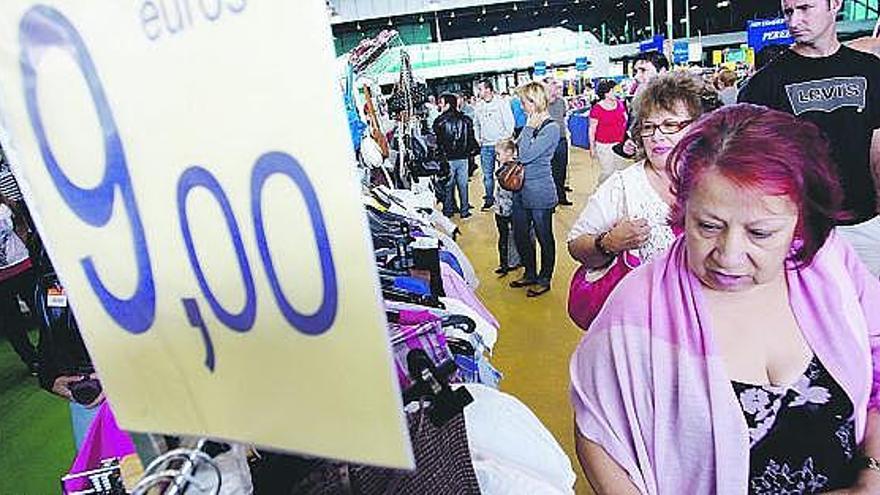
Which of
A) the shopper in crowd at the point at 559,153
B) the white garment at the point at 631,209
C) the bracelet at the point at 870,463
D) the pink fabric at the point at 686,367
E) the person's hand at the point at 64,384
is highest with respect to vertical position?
the white garment at the point at 631,209

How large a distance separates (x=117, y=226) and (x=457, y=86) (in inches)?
1087

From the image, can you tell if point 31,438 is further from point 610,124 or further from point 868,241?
point 610,124

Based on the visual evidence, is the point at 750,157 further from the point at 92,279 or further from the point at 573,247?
the point at 92,279

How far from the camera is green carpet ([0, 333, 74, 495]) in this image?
298 cm

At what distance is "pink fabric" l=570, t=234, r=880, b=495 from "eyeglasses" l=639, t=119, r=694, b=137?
291mm

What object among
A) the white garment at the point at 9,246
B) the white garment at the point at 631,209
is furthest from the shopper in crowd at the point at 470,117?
the white garment at the point at 631,209

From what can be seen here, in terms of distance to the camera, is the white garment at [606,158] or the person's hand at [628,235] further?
the white garment at [606,158]

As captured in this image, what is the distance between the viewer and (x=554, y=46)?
26.0 meters

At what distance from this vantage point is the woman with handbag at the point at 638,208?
4.24ft

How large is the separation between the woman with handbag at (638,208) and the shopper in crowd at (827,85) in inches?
10.2

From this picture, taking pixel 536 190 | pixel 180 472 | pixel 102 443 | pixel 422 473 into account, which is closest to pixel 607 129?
pixel 536 190

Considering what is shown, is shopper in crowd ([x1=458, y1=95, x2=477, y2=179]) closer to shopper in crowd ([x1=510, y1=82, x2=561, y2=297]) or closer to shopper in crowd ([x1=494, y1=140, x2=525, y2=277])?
shopper in crowd ([x1=494, y1=140, x2=525, y2=277])

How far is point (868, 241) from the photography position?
1.36 metres

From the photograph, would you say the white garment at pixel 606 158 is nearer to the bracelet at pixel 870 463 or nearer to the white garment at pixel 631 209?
the white garment at pixel 631 209
